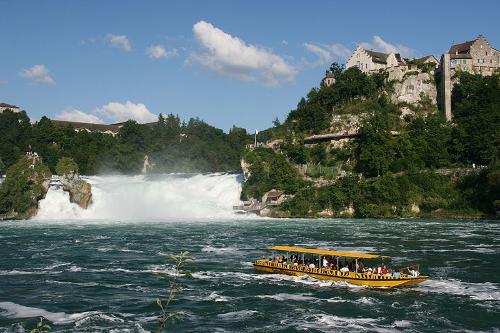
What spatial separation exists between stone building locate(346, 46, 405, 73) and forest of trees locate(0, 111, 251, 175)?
94.9ft

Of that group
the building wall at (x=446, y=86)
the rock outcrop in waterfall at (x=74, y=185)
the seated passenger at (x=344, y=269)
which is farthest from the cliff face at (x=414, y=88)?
the seated passenger at (x=344, y=269)

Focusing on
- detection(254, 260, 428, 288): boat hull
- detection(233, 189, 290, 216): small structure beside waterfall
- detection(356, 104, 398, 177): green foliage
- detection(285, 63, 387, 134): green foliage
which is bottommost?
detection(254, 260, 428, 288): boat hull

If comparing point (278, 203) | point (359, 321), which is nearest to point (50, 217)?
point (278, 203)

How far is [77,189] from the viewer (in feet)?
268

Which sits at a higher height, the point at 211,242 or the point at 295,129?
the point at 295,129

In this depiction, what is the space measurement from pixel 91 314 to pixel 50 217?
59.3 meters

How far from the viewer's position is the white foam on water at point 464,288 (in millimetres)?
27719

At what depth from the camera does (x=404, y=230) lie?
56.9 meters

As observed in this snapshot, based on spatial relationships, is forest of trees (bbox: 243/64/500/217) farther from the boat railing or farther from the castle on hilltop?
the boat railing

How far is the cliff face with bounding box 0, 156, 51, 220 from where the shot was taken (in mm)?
77562

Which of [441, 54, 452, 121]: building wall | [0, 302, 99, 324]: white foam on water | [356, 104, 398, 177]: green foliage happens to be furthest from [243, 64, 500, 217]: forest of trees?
[0, 302, 99, 324]: white foam on water

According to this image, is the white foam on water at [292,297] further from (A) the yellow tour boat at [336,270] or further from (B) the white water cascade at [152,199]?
(B) the white water cascade at [152,199]

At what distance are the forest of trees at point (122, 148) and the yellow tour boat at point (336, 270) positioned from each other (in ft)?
289

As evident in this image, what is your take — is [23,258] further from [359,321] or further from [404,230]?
[404,230]
